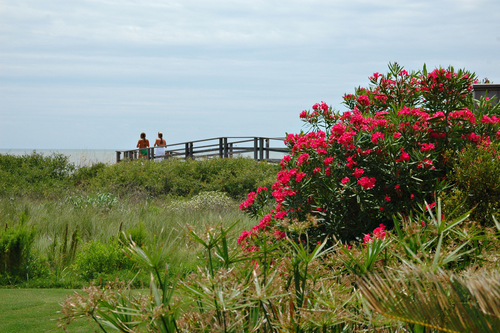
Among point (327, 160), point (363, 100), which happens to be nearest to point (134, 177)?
point (363, 100)

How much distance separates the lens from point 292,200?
172 inches

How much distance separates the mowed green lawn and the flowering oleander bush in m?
2.10

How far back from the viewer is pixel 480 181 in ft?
12.7

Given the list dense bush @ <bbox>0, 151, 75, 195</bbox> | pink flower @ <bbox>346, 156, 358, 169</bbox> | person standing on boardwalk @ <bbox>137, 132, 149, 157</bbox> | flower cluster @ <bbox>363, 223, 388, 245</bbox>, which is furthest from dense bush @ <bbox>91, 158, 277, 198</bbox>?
flower cluster @ <bbox>363, 223, 388, 245</bbox>

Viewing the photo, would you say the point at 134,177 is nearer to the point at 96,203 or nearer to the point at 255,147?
the point at 96,203

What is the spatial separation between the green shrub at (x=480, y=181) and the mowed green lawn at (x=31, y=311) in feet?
11.8

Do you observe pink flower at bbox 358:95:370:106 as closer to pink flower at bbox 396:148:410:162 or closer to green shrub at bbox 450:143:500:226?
pink flower at bbox 396:148:410:162

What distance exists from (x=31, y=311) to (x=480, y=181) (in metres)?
4.50

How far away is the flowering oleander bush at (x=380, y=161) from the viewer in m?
4.09

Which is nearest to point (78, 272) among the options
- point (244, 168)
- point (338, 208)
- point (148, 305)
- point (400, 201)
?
point (338, 208)

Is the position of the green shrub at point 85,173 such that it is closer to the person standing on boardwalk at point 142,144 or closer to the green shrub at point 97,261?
the person standing on boardwalk at point 142,144

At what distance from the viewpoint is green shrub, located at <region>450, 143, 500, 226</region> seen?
383 cm

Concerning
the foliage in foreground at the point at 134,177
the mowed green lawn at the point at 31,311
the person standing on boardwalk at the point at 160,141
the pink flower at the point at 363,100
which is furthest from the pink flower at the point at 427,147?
the person standing on boardwalk at the point at 160,141

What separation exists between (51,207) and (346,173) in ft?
27.6
